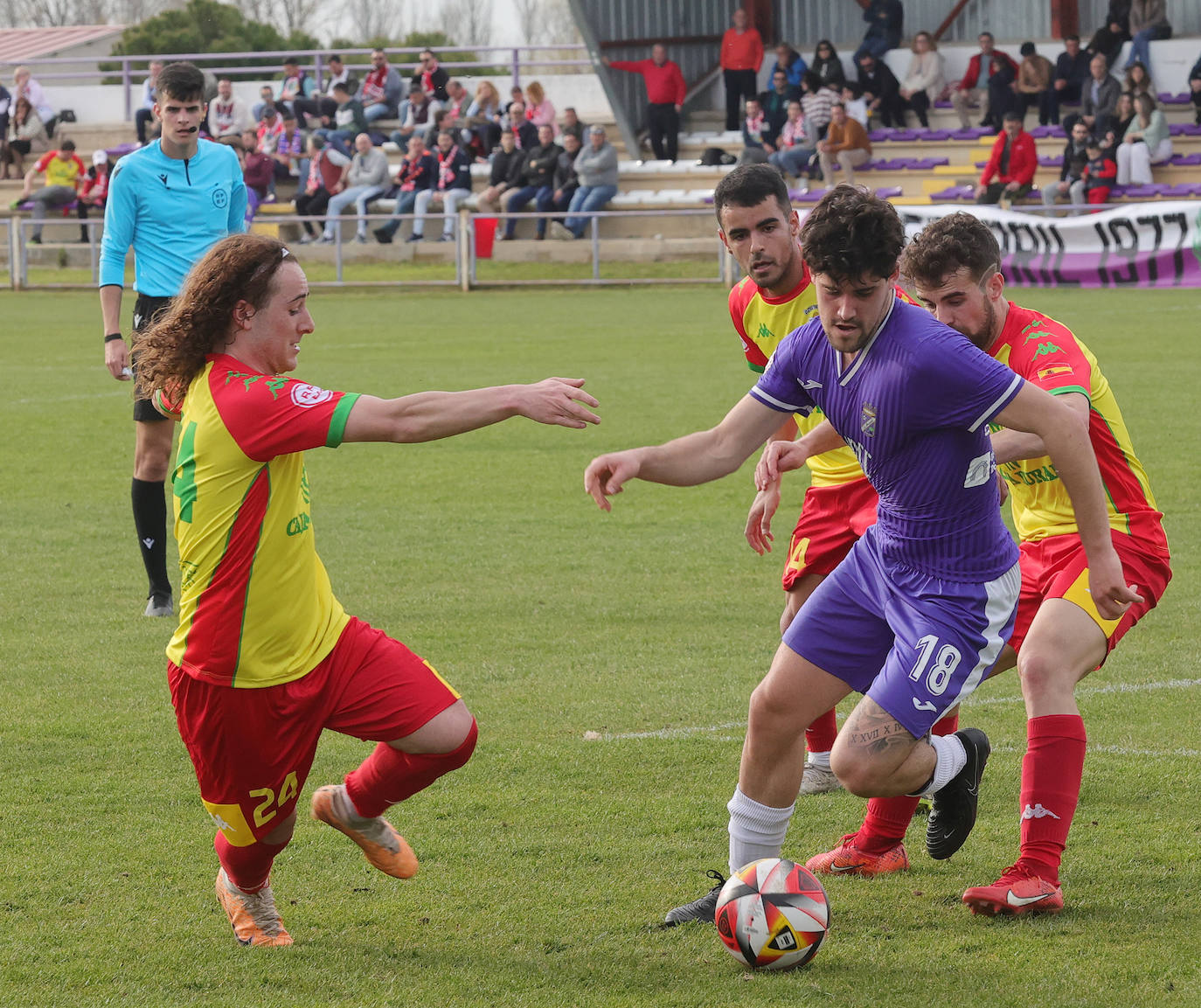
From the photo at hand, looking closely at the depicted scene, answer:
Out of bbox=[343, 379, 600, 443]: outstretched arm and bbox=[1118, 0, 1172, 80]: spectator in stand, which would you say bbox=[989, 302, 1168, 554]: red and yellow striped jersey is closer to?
bbox=[343, 379, 600, 443]: outstretched arm

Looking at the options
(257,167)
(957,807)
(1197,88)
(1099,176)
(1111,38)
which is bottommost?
(957,807)

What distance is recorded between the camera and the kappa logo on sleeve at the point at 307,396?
3564 millimetres

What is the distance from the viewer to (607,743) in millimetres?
5289

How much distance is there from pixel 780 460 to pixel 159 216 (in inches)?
187

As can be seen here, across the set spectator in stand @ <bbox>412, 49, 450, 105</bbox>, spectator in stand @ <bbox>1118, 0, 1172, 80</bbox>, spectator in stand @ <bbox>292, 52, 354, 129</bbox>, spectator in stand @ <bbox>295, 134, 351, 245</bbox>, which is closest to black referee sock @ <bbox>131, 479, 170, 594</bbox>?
spectator in stand @ <bbox>295, 134, 351, 245</bbox>

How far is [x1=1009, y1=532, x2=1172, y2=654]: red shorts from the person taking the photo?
4168 millimetres

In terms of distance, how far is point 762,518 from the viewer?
444cm

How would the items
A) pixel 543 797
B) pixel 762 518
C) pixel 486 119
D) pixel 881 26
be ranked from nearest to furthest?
1. pixel 762 518
2. pixel 543 797
3. pixel 881 26
4. pixel 486 119

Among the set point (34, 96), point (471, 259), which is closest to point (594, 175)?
point (471, 259)

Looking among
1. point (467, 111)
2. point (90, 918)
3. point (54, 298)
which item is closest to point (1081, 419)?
point (90, 918)

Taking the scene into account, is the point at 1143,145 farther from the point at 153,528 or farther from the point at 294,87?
the point at 153,528

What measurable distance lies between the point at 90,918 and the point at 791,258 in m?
2.85

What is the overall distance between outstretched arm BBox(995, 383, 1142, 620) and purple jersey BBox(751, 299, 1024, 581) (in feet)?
0.15

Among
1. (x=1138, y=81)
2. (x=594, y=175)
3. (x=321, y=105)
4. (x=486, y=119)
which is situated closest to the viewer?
(x=1138, y=81)
